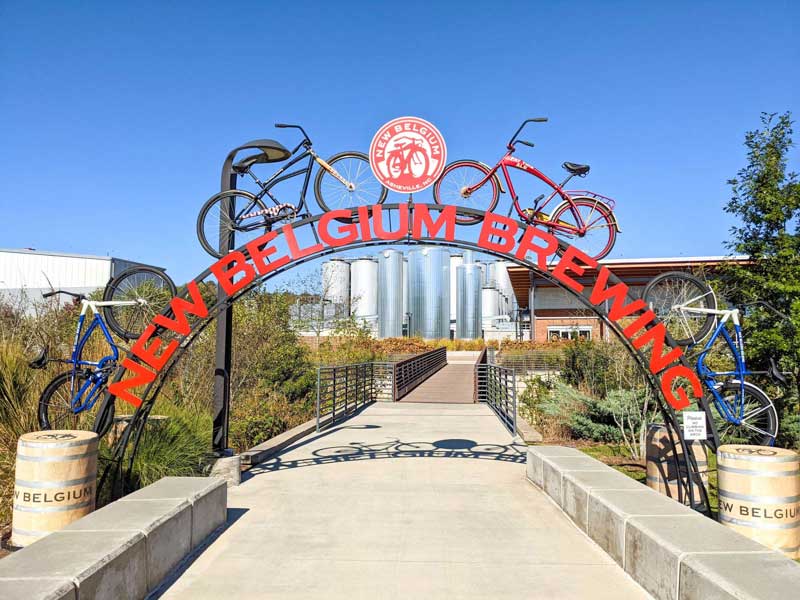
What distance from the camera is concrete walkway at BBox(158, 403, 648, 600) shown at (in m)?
4.82

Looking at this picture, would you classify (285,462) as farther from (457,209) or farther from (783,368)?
(783,368)

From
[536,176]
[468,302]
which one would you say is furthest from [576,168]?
[468,302]

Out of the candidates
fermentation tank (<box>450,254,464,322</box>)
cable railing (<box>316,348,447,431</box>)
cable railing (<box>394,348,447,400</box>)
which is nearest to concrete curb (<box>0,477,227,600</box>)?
cable railing (<box>316,348,447,431</box>)

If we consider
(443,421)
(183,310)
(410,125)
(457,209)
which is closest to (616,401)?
(443,421)

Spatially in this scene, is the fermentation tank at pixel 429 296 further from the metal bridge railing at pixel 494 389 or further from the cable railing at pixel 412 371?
Result: the metal bridge railing at pixel 494 389

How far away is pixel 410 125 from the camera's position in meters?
8.08

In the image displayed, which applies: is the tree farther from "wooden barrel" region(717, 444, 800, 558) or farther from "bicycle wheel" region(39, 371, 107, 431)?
"bicycle wheel" region(39, 371, 107, 431)

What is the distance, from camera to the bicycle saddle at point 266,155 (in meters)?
8.56

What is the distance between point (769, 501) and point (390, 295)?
274ft

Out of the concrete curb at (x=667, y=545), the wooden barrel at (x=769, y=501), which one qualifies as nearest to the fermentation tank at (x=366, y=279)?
the concrete curb at (x=667, y=545)

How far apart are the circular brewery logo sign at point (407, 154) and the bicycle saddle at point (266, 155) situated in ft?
4.40

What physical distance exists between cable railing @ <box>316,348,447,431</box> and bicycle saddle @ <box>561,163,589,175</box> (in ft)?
23.1

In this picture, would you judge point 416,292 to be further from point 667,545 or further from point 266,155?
point 667,545

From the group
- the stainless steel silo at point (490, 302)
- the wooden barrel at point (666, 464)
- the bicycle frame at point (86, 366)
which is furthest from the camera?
the stainless steel silo at point (490, 302)
